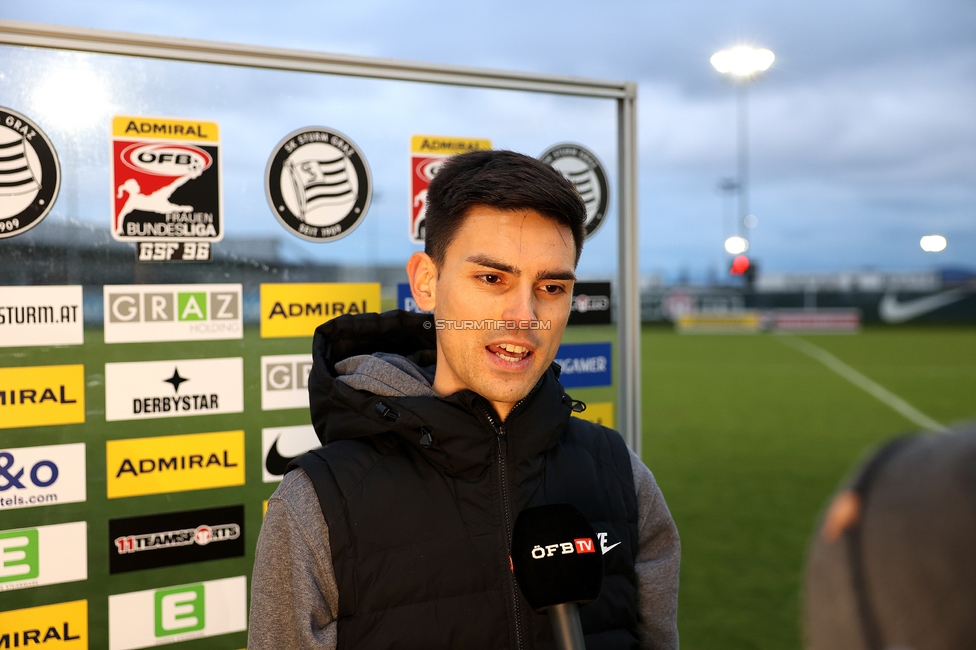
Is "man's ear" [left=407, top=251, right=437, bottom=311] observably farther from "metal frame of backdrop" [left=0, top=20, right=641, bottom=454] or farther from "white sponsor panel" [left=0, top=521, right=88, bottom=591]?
"white sponsor panel" [left=0, top=521, right=88, bottom=591]

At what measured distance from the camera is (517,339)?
142 cm

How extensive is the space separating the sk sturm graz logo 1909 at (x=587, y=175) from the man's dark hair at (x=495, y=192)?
1.44 meters

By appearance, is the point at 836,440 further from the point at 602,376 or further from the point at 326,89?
the point at 326,89

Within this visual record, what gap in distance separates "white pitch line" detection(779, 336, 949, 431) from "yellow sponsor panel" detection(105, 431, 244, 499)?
5.26 m

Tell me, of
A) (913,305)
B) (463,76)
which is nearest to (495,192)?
(463,76)

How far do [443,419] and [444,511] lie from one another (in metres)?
0.18

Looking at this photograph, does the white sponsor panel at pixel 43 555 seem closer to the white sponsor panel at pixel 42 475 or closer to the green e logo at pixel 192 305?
the white sponsor panel at pixel 42 475

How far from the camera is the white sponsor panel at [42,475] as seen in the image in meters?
2.23

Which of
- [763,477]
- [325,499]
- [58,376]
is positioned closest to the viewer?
[325,499]

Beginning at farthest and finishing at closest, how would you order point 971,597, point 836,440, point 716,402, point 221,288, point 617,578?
point 716,402, point 836,440, point 221,288, point 617,578, point 971,597

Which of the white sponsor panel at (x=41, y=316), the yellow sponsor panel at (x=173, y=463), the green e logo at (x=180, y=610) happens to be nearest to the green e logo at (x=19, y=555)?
the yellow sponsor panel at (x=173, y=463)

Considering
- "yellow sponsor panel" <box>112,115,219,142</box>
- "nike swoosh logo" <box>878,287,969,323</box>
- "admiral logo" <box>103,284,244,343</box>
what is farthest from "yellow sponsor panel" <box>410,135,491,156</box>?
"nike swoosh logo" <box>878,287,969,323</box>

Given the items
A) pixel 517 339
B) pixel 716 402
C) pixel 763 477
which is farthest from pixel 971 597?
pixel 716 402

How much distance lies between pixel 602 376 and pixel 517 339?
169 cm
